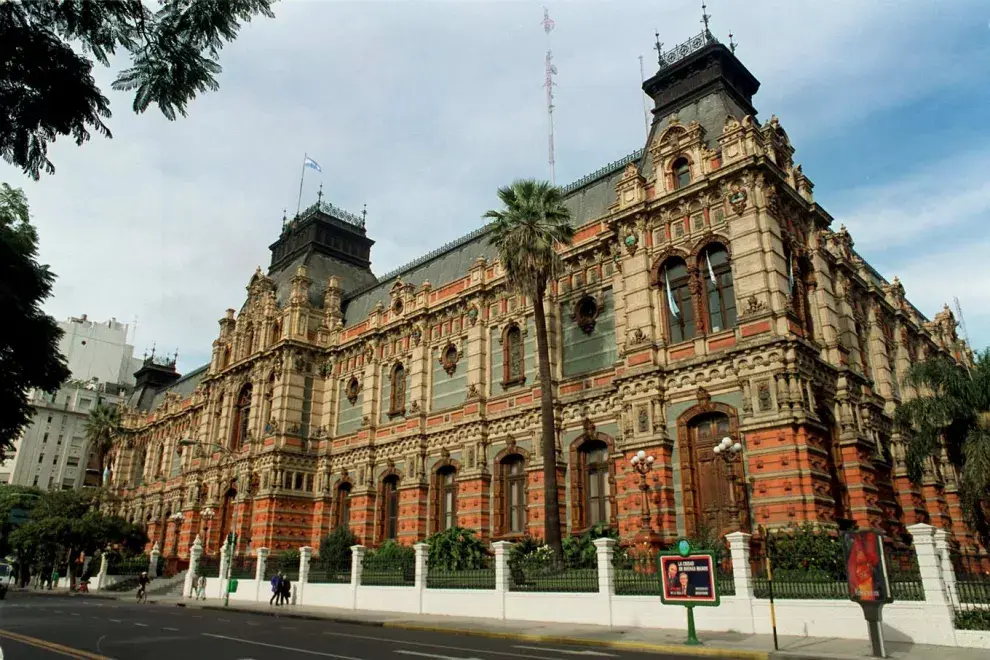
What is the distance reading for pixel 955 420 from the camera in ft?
83.2

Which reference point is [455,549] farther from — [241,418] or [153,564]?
[153,564]

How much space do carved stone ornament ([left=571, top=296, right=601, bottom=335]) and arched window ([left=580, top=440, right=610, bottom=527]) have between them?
4931mm

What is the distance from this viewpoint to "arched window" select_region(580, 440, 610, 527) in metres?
27.3

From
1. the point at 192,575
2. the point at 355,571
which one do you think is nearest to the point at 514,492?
the point at 355,571

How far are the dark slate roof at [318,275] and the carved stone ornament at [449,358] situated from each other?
12.0 metres

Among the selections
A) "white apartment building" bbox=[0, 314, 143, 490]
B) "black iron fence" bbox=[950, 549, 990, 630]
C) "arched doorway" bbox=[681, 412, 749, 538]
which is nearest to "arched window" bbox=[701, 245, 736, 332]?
"arched doorway" bbox=[681, 412, 749, 538]

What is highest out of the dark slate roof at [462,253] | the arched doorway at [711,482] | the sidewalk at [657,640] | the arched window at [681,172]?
the dark slate roof at [462,253]

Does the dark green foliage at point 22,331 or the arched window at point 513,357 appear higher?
the arched window at point 513,357

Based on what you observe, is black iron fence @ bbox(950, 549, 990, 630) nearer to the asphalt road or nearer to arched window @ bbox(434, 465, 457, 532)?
the asphalt road

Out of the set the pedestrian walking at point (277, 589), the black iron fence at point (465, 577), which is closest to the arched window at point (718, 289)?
the black iron fence at point (465, 577)

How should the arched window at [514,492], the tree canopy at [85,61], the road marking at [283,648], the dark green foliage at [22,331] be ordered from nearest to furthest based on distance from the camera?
the tree canopy at [85,61] < the dark green foliage at [22,331] < the road marking at [283,648] < the arched window at [514,492]

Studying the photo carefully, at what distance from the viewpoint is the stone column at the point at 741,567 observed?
1723 cm

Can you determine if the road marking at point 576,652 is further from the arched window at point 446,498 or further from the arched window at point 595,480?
the arched window at point 446,498

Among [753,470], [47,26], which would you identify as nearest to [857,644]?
[753,470]
